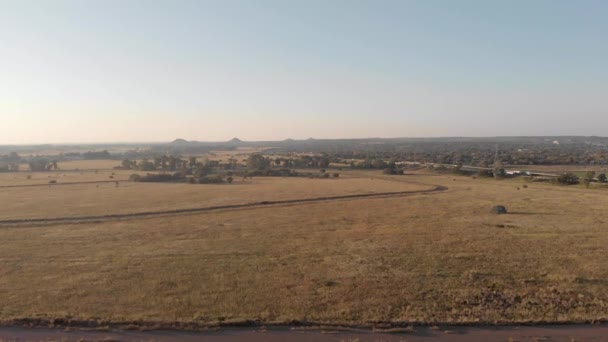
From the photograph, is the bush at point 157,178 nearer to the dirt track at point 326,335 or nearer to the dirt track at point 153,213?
the dirt track at point 153,213

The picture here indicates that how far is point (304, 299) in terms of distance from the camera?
1778cm

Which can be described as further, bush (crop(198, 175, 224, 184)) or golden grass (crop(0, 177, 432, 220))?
bush (crop(198, 175, 224, 184))

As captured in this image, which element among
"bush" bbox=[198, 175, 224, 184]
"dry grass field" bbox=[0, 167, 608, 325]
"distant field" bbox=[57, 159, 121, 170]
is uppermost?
"distant field" bbox=[57, 159, 121, 170]

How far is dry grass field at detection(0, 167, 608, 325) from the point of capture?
1656cm

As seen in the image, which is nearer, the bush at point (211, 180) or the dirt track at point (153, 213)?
the dirt track at point (153, 213)

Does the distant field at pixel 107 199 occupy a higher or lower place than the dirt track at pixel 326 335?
lower

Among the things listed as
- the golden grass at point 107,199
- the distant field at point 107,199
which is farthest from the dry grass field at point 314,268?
the distant field at point 107,199

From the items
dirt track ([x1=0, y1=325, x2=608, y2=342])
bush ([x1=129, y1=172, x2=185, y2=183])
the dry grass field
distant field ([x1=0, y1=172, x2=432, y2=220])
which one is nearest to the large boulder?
the dry grass field

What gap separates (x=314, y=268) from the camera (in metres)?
22.6

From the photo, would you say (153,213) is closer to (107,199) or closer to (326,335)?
(107,199)

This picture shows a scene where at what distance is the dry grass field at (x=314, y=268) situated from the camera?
16562mm

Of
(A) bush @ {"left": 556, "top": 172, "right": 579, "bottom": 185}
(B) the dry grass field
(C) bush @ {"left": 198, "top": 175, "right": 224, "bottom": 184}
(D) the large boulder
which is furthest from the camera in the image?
(C) bush @ {"left": 198, "top": 175, "right": 224, "bottom": 184}

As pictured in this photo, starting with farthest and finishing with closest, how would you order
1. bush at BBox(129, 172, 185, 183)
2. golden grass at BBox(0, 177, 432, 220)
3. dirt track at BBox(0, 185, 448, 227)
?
bush at BBox(129, 172, 185, 183), golden grass at BBox(0, 177, 432, 220), dirt track at BBox(0, 185, 448, 227)

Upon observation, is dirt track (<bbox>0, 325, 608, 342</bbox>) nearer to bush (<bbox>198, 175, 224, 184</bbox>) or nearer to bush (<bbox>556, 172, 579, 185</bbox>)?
bush (<bbox>556, 172, 579, 185</bbox>)
